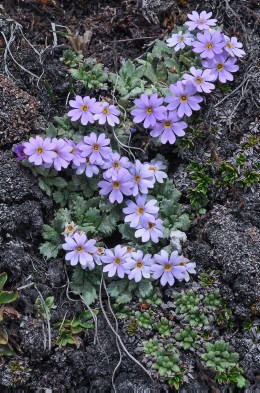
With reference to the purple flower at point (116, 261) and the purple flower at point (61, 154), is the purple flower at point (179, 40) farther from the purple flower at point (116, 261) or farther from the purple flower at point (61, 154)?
the purple flower at point (116, 261)

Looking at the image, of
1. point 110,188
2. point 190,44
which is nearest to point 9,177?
point 110,188

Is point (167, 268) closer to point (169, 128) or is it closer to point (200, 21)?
point (169, 128)

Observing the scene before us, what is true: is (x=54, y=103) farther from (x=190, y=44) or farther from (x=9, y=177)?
(x=190, y=44)

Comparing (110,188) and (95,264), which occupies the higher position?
(110,188)

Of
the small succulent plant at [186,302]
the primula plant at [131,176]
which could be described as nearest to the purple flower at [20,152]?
the primula plant at [131,176]

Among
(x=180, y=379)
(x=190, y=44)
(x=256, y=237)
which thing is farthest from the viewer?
(x=190, y=44)

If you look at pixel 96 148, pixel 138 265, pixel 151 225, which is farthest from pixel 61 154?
pixel 138 265

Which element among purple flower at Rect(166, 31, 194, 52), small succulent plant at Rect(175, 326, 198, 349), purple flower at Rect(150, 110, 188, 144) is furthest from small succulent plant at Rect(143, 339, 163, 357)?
purple flower at Rect(166, 31, 194, 52)
